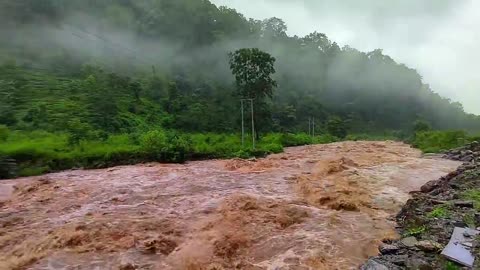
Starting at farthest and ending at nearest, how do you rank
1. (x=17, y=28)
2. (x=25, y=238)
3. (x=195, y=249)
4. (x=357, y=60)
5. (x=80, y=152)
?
1. (x=357, y=60)
2. (x=17, y=28)
3. (x=80, y=152)
4. (x=25, y=238)
5. (x=195, y=249)

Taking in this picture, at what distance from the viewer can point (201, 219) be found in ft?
36.8

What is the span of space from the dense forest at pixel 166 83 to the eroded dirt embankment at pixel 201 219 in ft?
24.7

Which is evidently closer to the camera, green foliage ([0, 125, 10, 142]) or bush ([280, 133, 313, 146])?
green foliage ([0, 125, 10, 142])

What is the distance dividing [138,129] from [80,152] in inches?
466

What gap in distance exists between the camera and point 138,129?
33.8 m

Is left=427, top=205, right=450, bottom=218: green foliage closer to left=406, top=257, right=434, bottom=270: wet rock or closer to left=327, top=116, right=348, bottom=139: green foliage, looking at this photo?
left=406, top=257, right=434, bottom=270: wet rock

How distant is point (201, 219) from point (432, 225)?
5.44 m

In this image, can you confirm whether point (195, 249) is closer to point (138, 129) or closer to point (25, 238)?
point (25, 238)

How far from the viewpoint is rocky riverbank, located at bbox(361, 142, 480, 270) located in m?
7.36

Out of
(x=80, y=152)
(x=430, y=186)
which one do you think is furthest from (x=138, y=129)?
(x=430, y=186)

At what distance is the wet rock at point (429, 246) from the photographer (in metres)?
7.63

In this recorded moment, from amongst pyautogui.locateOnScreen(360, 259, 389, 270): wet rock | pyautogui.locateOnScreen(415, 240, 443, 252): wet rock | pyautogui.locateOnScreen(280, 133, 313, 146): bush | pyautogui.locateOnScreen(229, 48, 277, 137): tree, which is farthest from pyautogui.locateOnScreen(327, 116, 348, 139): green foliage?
pyautogui.locateOnScreen(360, 259, 389, 270): wet rock

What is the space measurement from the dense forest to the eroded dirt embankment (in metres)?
7.53

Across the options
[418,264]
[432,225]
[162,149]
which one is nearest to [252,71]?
[162,149]
